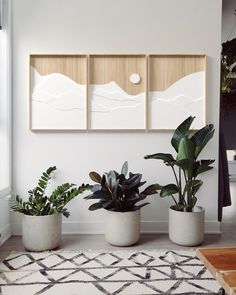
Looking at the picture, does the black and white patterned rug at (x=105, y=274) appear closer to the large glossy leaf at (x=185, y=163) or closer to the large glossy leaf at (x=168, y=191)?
the large glossy leaf at (x=168, y=191)

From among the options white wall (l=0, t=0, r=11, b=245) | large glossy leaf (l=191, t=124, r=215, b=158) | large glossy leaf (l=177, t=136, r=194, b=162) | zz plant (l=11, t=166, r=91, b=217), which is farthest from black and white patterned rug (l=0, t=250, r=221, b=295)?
large glossy leaf (l=191, t=124, r=215, b=158)

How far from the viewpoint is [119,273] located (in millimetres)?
2162

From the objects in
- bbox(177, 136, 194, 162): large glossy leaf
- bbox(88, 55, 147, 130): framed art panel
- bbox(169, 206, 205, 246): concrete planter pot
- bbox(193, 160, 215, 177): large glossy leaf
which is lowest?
bbox(169, 206, 205, 246): concrete planter pot

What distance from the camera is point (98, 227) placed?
123 inches

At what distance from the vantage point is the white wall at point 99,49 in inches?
120

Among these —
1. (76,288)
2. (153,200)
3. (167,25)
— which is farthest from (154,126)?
(76,288)

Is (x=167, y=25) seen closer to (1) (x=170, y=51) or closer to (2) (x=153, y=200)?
(1) (x=170, y=51)

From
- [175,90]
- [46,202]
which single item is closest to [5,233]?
[46,202]

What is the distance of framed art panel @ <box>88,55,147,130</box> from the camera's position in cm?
306

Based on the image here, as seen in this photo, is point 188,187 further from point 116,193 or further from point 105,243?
point 105,243

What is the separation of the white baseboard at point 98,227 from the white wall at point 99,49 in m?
0.01

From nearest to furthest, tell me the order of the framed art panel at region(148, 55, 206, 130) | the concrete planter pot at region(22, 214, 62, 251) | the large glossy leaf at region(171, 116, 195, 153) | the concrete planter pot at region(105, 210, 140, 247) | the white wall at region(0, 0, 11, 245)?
the concrete planter pot at region(22, 214, 62, 251) < the concrete planter pot at region(105, 210, 140, 247) < the large glossy leaf at region(171, 116, 195, 153) < the white wall at region(0, 0, 11, 245) < the framed art panel at region(148, 55, 206, 130)

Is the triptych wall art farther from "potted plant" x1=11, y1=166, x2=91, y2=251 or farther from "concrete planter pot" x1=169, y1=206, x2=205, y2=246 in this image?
"concrete planter pot" x1=169, y1=206, x2=205, y2=246

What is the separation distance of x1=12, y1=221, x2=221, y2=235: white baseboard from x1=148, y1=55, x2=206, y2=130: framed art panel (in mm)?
986
